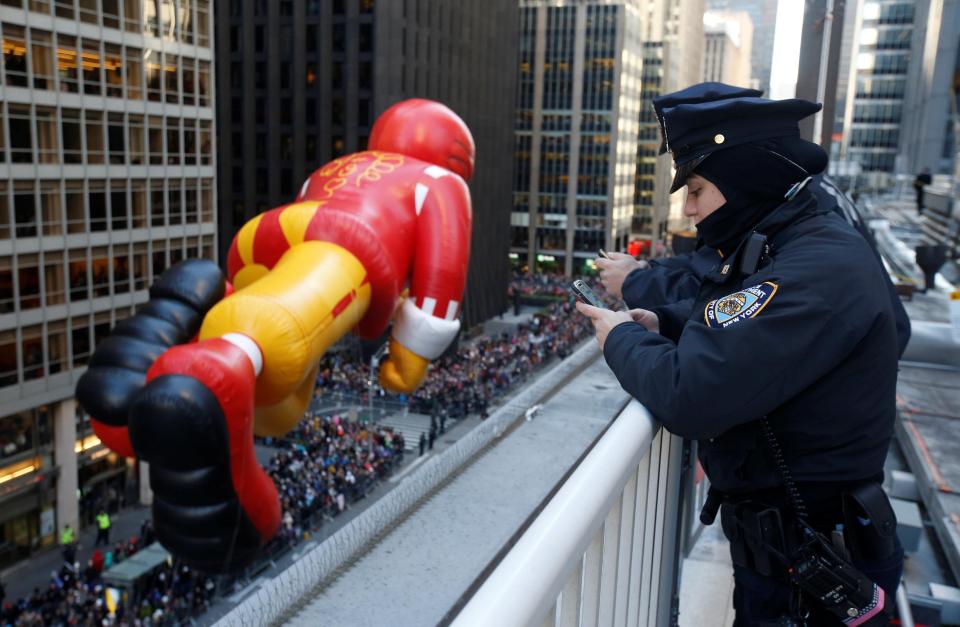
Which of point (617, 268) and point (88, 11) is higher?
point (88, 11)

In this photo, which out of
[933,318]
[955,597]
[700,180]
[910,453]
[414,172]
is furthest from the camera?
[414,172]

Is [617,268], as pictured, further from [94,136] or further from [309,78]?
[309,78]

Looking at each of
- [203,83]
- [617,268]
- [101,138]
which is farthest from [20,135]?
[617,268]

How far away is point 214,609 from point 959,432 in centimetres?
1349

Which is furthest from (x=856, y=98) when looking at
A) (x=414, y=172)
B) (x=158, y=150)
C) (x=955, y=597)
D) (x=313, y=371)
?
(x=955, y=597)

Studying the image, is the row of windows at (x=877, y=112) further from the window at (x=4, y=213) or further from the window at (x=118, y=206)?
the window at (x=4, y=213)

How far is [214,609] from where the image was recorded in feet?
52.1

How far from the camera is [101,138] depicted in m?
23.6

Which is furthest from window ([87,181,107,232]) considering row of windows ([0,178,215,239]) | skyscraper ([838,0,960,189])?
skyscraper ([838,0,960,189])

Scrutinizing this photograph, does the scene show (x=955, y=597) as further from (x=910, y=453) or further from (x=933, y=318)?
(x=933, y=318)

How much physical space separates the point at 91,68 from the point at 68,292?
240 inches

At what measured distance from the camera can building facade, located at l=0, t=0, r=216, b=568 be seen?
818 inches

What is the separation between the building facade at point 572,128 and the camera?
70.8 m

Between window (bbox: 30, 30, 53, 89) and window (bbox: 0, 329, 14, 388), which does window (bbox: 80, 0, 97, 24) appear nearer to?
window (bbox: 30, 30, 53, 89)
